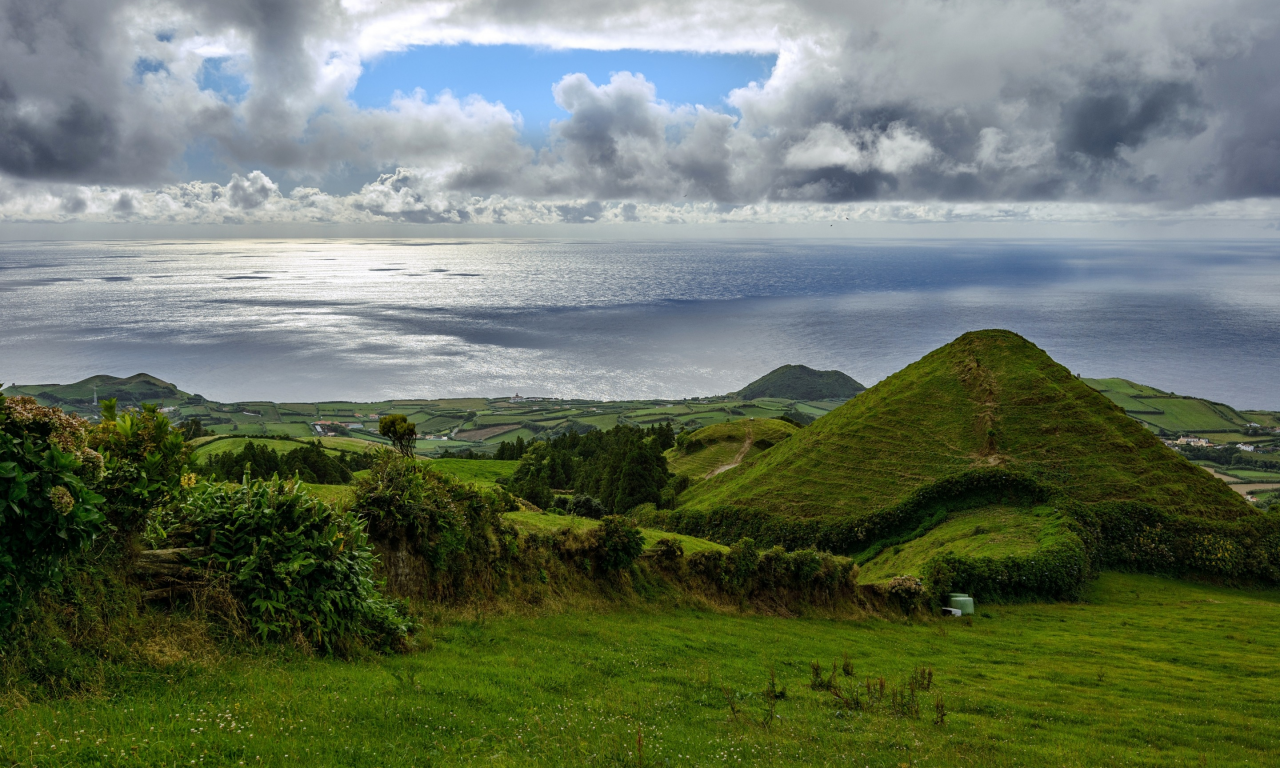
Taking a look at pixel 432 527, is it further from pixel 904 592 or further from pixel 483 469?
pixel 483 469

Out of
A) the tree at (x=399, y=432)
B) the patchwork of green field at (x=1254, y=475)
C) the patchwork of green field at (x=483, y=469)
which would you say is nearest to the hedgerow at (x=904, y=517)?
the patchwork of green field at (x=483, y=469)

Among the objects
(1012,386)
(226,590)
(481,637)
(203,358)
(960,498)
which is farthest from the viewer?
(203,358)

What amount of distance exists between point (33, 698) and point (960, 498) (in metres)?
48.7

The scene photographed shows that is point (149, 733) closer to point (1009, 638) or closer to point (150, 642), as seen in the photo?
point (150, 642)

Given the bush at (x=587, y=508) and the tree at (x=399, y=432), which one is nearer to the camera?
the tree at (x=399, y=432)

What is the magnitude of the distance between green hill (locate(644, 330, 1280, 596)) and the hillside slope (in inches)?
5.2

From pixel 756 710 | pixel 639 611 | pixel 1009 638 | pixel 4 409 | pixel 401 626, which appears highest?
pixel 4 409

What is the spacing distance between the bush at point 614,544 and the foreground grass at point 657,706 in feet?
5.07

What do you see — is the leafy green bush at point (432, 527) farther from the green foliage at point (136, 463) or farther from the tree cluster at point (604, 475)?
the tree cluster at point (604, 475)

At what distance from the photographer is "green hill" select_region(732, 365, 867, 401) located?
170 metres

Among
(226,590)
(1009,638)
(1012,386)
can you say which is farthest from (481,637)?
(1012,386)

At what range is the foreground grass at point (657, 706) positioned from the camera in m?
7.38

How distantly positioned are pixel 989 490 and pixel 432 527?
42.5 metres

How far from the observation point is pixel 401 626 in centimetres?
1157
